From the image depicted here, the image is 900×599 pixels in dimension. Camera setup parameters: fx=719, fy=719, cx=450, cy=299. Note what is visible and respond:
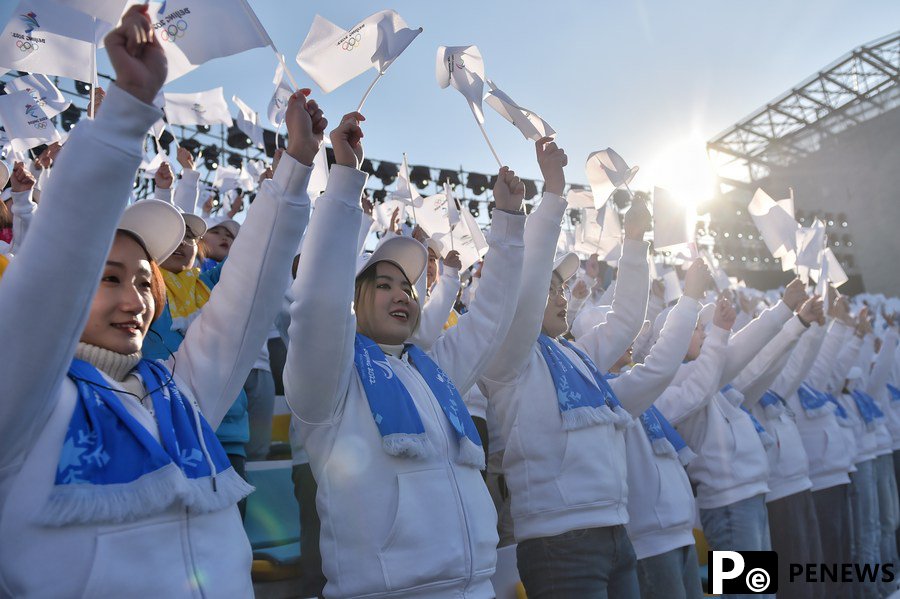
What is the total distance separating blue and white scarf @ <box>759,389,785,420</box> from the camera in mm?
5004

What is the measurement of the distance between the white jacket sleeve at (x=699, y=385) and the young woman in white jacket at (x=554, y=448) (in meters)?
1.21

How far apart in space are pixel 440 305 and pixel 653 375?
1170mm

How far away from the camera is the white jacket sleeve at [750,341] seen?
169 inches

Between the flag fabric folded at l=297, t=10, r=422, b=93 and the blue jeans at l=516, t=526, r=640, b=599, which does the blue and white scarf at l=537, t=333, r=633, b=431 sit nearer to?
the blue jeans at l=516, t=526, r=640, b=599

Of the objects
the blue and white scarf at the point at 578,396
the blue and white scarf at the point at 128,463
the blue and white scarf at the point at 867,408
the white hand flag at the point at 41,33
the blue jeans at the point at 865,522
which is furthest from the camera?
the blue and white scarf at the point at 867,408

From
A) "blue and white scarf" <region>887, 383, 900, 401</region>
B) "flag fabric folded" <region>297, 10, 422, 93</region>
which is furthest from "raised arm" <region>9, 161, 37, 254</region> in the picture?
"blue and white scarf" <region>887, 383, 900, 401</region>

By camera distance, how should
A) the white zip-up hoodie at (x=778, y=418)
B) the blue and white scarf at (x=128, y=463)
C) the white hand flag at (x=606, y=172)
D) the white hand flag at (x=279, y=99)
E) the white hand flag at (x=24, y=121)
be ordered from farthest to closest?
1. the white hand flag at (x=279, y=99)
2. the white zip-up hoodie at (x=778, y=418)
3. the white hand flag at (x=24, y=121)
4. the white hand flag at (x=606, y=172)
5. the blue and white scarf at (x=128, y=463)

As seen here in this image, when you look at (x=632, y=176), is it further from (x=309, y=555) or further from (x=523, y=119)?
(x=309, y=555)

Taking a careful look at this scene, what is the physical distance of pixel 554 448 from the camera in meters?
2.77

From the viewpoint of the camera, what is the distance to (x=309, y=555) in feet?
9.62

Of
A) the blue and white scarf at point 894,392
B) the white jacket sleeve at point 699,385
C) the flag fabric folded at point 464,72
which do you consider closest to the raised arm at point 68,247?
the flag fabric folded at point 464,72

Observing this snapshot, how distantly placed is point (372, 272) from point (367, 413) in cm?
66

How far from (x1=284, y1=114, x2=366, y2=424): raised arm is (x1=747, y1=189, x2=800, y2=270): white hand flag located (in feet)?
15.3

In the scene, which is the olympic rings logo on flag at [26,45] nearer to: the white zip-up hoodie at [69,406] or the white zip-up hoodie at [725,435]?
the white zip-up hoodie at [69,406]
